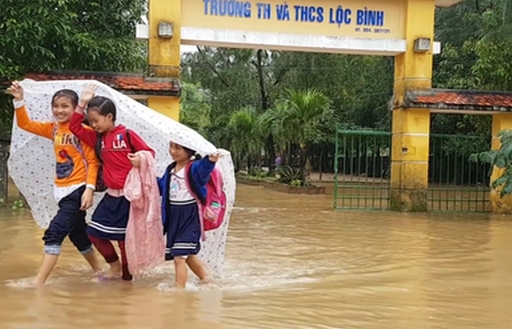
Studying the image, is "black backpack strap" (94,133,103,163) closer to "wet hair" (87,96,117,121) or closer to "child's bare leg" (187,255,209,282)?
"wet hair" (87,96,117,121)

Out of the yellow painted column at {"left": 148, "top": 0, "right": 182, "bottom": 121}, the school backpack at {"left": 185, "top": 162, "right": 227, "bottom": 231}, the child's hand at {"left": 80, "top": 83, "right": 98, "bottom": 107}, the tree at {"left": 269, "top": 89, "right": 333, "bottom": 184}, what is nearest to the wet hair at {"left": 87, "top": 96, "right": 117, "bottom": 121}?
the child's hand at {"left": 80, "top": 83, "right": 98, "bottom": 107}

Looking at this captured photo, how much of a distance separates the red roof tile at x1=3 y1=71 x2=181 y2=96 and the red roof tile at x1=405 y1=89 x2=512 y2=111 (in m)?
4.96

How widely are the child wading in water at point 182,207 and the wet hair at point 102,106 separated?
1.88 feet

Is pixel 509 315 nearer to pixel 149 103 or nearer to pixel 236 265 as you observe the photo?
pixel 236 265

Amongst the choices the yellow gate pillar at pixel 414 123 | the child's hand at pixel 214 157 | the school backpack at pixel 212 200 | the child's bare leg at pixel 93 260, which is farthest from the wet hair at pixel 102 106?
the yellow gate pillar at pixel 414 123

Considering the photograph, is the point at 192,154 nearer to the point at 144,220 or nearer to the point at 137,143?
the point at 137,143

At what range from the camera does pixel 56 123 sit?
5.60m

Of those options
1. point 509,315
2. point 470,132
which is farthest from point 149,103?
point 470,132

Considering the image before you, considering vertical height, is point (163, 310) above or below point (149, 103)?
below

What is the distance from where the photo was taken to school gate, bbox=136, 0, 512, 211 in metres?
12.6

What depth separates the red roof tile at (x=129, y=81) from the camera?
1179 cm

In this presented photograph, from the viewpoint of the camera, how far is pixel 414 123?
13.6 meters

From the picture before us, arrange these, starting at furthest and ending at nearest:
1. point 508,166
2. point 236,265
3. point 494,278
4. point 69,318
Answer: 1. point 508,166
2. point 236,265
3. point 494,278
4. point 69,318

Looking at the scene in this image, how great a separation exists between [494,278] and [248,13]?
27.2ft
